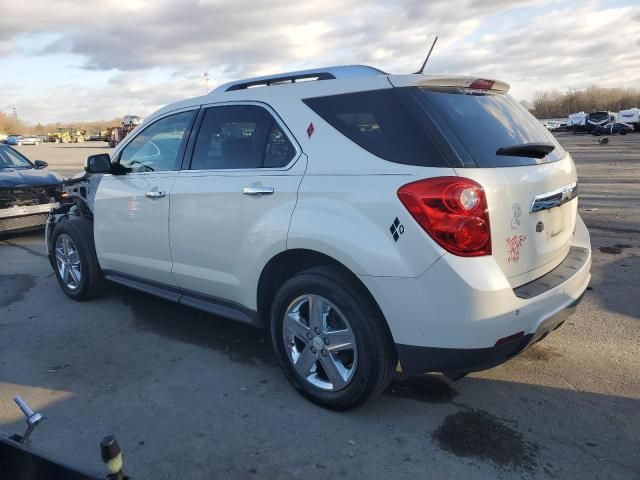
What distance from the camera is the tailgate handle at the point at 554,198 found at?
285cm

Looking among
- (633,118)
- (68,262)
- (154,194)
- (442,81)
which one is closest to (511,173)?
(442,81)

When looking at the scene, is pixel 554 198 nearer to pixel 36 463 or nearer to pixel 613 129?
pixel 36 463

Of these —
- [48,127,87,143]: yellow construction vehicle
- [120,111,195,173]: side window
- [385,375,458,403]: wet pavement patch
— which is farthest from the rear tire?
[48,127,87,143]: yellow construction vehicle

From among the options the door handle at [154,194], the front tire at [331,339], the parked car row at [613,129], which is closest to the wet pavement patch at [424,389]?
the front tire at [331,339]

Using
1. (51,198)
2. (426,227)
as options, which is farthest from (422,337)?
(51,198)

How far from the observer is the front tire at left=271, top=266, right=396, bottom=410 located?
2822mm

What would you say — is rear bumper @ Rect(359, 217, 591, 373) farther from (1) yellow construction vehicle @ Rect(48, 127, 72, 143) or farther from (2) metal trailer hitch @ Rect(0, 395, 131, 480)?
(1) yellow construction vehicle @ Rect(48, 127, 72, 143)

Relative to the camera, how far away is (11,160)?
9367 mm

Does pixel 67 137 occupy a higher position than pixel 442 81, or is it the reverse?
pixel 442 81

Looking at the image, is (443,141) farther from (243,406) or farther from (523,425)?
(243,406)

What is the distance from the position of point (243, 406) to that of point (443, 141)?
196 centimetres

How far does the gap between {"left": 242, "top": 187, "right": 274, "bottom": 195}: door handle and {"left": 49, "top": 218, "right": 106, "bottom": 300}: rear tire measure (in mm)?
2441

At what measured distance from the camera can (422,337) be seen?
8.65 ft

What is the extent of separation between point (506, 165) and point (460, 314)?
855mm
